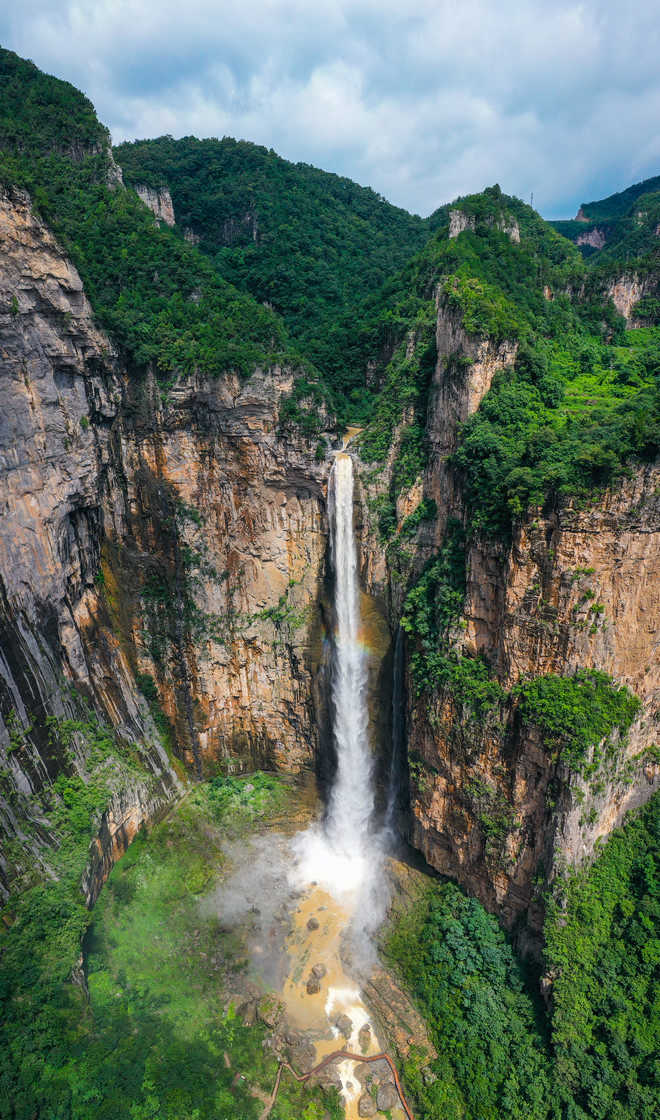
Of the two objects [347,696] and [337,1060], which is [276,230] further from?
[337,1060]

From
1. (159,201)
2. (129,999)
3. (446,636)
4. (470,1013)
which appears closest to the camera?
(470,1013)

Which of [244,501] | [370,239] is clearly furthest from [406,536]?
[370,239]

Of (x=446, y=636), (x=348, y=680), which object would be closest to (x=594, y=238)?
(x=348, y=680)

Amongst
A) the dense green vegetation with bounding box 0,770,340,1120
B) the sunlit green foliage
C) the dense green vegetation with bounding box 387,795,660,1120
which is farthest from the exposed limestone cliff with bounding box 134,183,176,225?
the dense green vegetation with bounding box 387,795,660,1120

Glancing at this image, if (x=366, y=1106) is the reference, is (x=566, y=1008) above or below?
above

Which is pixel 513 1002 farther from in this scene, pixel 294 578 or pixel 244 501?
pixel 244 501

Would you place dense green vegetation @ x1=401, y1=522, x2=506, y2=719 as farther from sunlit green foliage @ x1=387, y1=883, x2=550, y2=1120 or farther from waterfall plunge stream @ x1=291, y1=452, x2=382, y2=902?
sunlit green foliage @ x1=387, y1=883, x2=550, y2=1120

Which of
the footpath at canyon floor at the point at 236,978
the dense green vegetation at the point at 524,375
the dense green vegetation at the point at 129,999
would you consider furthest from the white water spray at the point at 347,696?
the dense green vegetation at the point at 129,999
